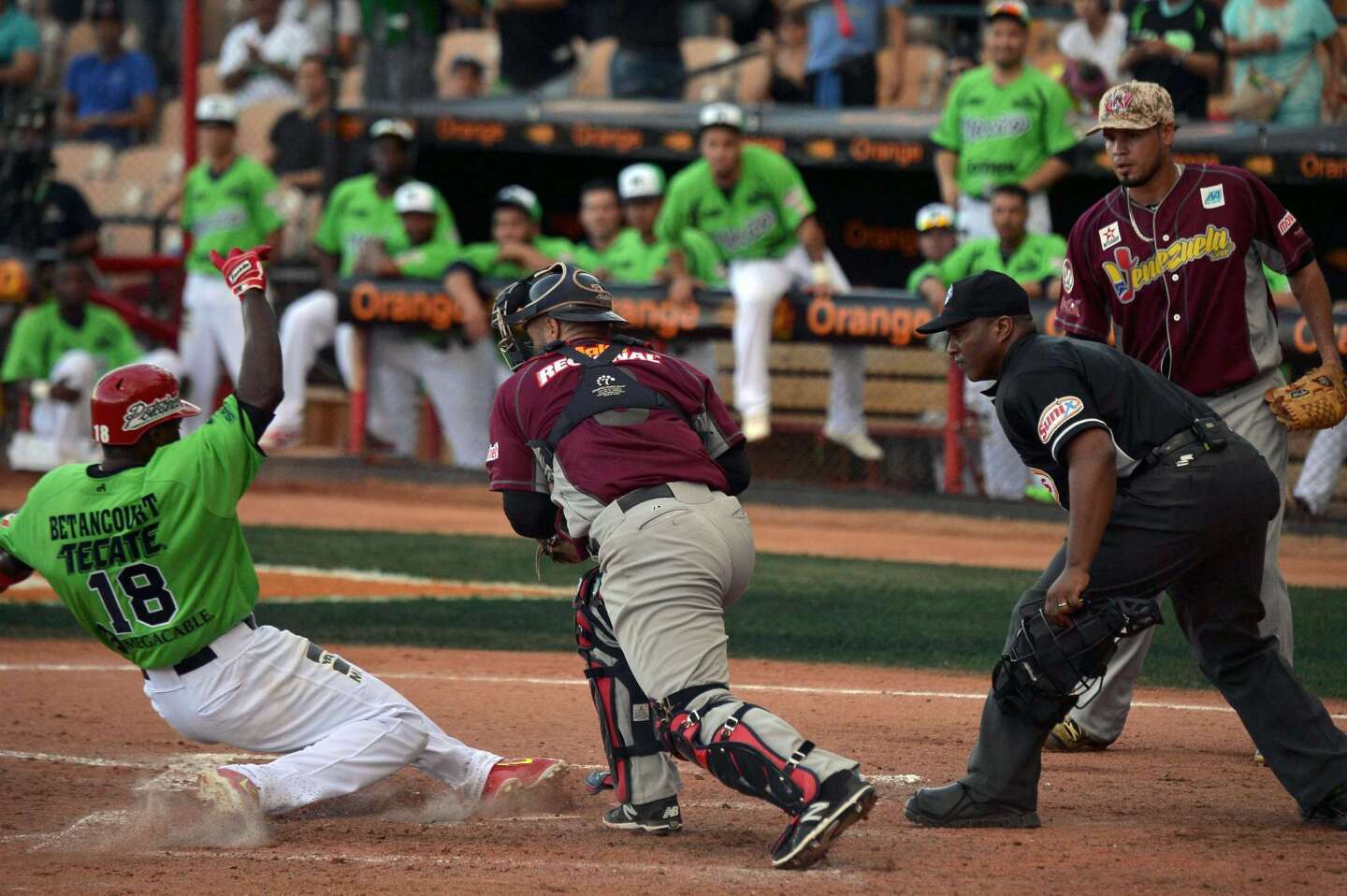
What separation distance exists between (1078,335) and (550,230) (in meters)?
10.4

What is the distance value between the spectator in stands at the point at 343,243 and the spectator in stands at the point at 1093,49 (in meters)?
4.72

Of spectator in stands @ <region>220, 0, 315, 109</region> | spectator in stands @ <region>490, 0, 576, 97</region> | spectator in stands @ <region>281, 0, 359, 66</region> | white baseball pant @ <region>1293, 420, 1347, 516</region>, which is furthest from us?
spectator in stands @ <region>281, 0, 359, 66</region>

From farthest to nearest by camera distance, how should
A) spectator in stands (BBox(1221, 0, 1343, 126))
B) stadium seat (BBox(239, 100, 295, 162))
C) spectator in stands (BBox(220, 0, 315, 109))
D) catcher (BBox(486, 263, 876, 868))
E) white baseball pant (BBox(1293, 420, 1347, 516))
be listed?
spectator in stands (BBox(220, 0, 315, 109)) → stadium seat (BBox(239, 100, 295, 162)) → spectator in stands (BBox(1221, 0, 1343, 126)) → white baseball pant (BBox(1293, 420, 1347, 516)) → catcher (BBox(486, 263, 876, 868))

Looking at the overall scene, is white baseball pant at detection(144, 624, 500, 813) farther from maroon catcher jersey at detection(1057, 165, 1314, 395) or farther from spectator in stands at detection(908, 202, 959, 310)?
spectator in stands at detection(908, 202, 959, 310)

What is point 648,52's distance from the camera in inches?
561

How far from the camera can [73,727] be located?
21.4 ft

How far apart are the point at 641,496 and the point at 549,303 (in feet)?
2.08

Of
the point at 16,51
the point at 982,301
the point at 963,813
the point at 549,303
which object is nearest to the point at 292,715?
the point at 549,303

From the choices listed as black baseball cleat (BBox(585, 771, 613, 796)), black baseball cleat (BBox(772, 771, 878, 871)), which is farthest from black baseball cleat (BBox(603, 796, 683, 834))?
black baseball cleat (BBox(772, 771, 878, 871))

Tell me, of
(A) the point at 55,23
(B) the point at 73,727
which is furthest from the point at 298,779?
(A) the point at 55,23

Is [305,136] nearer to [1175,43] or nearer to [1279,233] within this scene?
[1175,43]

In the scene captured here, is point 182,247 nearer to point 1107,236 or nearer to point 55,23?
point 55,23

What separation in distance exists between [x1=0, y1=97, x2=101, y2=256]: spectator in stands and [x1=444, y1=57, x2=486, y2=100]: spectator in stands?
125 inches

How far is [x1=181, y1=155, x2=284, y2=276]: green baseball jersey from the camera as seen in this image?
13.5 meters
